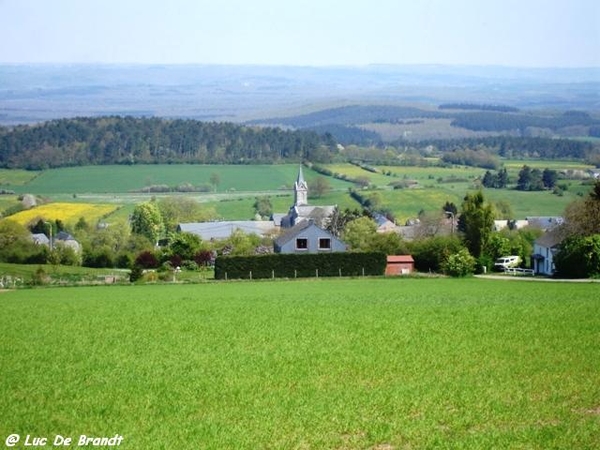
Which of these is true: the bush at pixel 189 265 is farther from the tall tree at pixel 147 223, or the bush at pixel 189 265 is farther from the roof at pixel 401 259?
the tall tree at pixel 147 223

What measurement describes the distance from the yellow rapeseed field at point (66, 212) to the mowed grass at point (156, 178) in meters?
11.4

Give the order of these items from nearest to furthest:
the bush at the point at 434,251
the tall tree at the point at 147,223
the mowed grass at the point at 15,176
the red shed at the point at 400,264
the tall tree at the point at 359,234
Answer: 1. the bush at the point at 434,251
2. the red shed at the point at 400,264
3. the tall tree at the point at 359,234
4. the tall tree at the point at 147,223
5. the mowed grass at the point at 15,176

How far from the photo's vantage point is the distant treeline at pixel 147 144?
13162cm

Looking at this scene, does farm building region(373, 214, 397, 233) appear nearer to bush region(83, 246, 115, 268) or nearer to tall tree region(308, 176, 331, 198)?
tall tree region(308, 176, 331, 198)

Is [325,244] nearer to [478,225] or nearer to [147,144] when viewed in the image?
[478,225]

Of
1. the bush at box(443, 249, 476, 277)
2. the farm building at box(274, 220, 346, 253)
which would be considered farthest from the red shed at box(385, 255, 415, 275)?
the farm building at box(274, 220, 346, 253)

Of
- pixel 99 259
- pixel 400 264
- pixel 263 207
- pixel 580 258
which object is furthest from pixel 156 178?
pixel 580 258

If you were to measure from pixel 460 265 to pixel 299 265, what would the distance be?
6.58 m

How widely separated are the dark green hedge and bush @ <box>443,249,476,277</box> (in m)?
2.67

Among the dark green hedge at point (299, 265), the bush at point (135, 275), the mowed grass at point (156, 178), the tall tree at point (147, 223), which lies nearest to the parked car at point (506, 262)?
the dark green hedge at point (299, 265)

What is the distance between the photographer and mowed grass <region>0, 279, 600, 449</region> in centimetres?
1062

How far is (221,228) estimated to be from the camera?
74.8 m

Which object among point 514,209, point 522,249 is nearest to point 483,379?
point 522,249

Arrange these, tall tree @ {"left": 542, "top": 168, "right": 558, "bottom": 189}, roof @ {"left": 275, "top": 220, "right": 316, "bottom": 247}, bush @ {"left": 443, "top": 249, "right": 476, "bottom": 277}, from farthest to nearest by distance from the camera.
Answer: tall tree @ {"left": 542, "top": 168, "right": 558, "bottom": 189} < roof @ {"left": 275, "top": 220, "right": 316, "bottom": 247} < bush @ {"left": 443, "top": 249, "right": 476, "bottom": 277}
